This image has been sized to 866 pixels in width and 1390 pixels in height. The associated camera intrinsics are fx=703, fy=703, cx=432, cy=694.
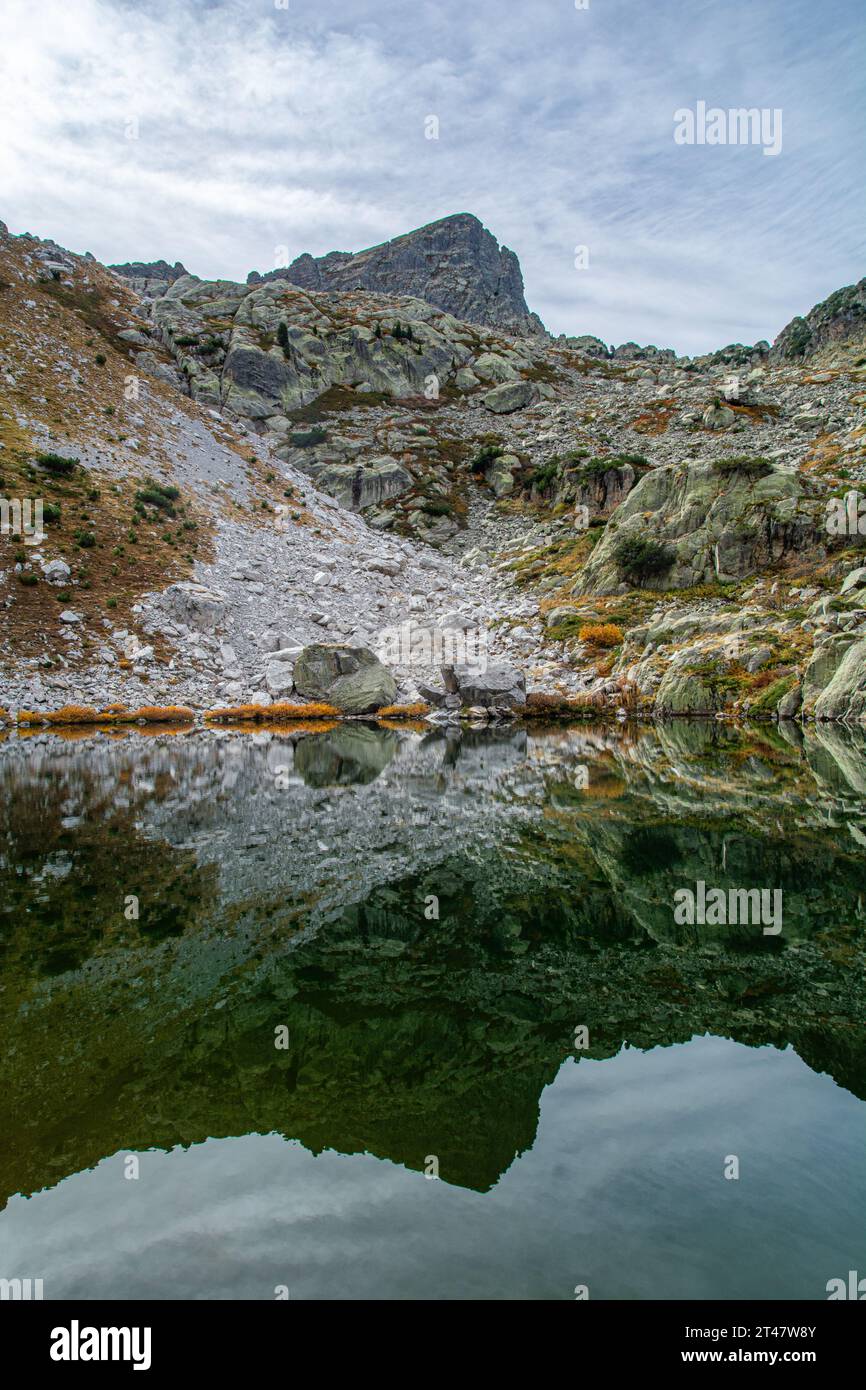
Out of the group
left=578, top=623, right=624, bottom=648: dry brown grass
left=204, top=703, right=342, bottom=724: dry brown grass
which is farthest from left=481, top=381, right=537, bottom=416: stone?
left=204, top=703, right=342, bottom=724: dry brown grass

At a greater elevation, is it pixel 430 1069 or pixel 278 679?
pixel 278 679

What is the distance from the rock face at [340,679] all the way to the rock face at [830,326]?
3864 inches

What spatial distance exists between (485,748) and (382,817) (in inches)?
569

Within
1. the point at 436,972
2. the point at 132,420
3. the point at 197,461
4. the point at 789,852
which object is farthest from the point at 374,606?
the point at 436,972

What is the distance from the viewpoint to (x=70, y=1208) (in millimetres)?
3846

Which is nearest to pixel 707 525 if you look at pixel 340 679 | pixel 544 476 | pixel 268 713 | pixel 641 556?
pixel 641 556

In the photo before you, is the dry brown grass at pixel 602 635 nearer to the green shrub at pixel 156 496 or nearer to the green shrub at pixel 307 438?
the green shrub at pixel 156 496

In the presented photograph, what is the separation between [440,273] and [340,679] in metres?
161

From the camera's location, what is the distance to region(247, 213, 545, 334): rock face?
166375 millimetres

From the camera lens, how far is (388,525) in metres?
74.3

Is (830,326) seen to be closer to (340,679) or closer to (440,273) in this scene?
(440,273)

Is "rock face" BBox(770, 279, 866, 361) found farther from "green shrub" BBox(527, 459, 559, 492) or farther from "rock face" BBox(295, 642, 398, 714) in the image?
"rock face" BBox(295, 642, 398, 714)

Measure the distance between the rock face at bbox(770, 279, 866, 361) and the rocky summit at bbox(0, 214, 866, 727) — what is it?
610 mm

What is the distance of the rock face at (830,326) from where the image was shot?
103188mm
